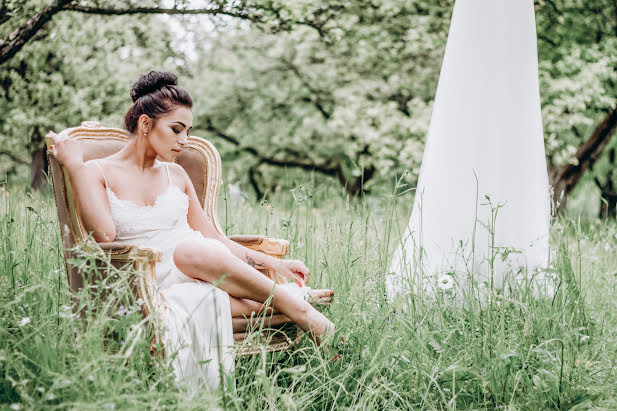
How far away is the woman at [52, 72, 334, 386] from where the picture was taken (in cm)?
234

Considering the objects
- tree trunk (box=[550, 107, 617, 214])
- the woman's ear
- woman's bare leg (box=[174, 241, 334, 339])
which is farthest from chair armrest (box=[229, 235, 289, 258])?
tree trunk (box=[550, 107, 617, 214])

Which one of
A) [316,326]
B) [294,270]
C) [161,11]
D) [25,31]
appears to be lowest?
[316,326]

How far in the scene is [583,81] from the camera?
291 inches

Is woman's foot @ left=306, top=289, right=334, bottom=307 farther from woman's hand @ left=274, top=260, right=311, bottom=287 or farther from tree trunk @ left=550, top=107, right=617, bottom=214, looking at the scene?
tree trunk @ left=550, top=107, right=617, bottom=214

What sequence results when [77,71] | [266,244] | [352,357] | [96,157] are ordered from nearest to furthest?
1. [352,357]
2. [96,157]
3. [266,244]
4. [77,71]

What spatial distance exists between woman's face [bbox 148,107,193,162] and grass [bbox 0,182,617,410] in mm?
585

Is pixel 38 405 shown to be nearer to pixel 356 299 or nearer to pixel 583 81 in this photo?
pixel 356 299

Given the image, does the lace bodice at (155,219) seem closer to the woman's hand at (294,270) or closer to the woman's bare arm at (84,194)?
the woman's bare arm at (84,194)

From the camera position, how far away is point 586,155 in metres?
8.77

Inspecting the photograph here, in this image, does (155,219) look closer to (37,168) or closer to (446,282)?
(446,282)

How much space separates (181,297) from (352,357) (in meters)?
0.73

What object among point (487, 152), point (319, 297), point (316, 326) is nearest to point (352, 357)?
point (316, 326)

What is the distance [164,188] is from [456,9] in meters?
1.95

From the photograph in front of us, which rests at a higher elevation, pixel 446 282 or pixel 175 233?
pixel 175 233
